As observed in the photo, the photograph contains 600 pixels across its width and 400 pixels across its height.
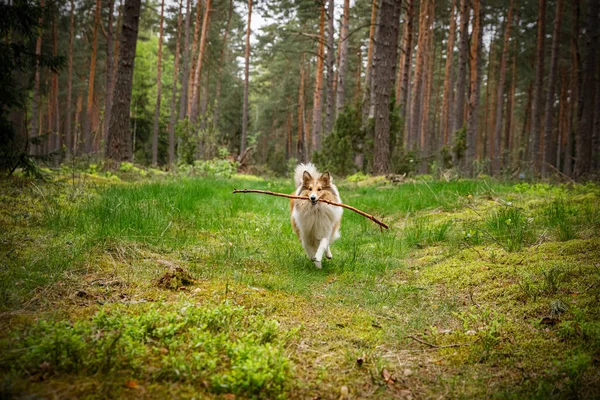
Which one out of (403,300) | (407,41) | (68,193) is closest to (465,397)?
(403,300)

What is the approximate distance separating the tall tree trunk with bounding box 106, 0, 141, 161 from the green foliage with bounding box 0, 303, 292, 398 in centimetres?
1018

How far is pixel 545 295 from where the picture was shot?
→ 3211 millimetres

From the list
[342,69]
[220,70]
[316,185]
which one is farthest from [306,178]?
[220,70]

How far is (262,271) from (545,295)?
290cm

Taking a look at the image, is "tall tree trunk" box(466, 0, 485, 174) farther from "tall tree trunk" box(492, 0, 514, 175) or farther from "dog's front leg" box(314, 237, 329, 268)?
"dog's front leg" box(314, 237, 329, 268)

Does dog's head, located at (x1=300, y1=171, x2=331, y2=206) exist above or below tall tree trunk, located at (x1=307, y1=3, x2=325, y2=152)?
below

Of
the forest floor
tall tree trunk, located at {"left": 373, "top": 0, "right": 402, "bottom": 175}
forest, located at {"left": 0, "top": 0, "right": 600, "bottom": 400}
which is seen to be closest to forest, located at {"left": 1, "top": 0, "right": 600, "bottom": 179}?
tall tree trunk, located at {"left": 373, "top": 0, "right": 402, "bottom": 175}

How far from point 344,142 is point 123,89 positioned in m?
7.62

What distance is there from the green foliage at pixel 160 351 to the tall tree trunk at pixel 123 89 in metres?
10.2

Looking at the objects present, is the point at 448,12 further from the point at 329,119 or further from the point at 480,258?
the point at 480,258

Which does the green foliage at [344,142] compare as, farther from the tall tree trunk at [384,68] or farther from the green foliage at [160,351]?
the green foliage at [160,351]

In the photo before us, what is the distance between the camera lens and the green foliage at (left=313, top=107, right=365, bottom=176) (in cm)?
1393

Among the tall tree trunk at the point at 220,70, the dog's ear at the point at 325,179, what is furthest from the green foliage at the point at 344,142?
the tall tree trunk at the point at 220,70

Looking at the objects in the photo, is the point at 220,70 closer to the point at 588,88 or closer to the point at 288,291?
the point at 588,88
